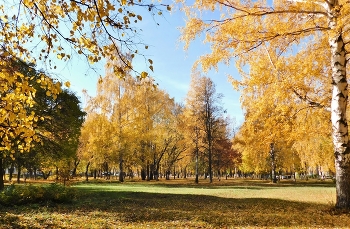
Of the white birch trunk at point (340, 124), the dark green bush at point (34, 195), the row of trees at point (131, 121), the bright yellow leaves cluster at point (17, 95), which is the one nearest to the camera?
the bright yellow leaves cluster at point (17, 95)

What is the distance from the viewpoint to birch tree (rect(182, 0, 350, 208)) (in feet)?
25.4

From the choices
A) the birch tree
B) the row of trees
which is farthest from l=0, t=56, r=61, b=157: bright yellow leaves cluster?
the row of trees

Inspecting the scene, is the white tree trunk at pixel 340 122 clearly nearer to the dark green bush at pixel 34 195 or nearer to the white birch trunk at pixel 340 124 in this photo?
the white birch trunk at pixel 340 124

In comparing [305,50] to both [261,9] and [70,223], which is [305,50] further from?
[70,223]

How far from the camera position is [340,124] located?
7.81 m

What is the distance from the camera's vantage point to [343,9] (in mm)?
6230

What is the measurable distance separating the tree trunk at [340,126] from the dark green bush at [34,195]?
9.30 meters

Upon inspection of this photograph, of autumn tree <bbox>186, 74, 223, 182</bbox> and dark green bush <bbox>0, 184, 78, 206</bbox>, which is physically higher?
autumn tree <bbox>186, 74, 223, 182</bbox>

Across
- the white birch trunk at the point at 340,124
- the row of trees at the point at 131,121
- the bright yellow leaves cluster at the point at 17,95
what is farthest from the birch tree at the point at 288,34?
the row of trees at the point at 131,121

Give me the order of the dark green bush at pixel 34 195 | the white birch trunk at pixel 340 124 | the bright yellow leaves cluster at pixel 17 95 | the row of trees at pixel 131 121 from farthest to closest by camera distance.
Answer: the row of trees at pixel 131 121
the dark green bush at pixel 34 195
the white birch trunk at pixel 340 124
the bright yellow leaves cluster at pixel 17 95

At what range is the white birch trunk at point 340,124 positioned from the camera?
302 inches

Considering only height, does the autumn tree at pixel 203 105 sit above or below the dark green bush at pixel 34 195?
above

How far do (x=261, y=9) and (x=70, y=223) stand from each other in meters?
7.55

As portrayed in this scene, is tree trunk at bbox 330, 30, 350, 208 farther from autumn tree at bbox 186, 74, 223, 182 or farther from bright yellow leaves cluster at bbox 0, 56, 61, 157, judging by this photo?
autumn tree at bbox 186, 74, 223, 182
